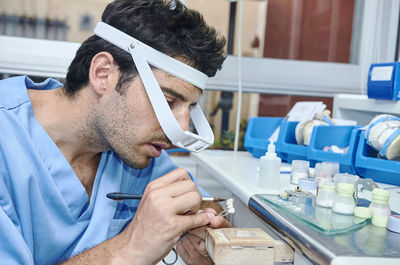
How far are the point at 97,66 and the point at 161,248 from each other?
48 centimetres

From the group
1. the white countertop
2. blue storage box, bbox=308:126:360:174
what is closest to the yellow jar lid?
the white countertop

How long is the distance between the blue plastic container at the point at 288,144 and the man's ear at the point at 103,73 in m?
0.73

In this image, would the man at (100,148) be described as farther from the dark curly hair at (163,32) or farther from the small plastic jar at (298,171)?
the small plastic jar at (298,171)

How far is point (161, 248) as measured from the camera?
771 mm

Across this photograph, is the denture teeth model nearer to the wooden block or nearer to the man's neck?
the wooden block

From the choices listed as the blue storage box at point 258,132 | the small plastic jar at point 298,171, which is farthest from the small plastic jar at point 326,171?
the blue storage box at point 258,132

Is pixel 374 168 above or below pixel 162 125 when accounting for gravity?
below

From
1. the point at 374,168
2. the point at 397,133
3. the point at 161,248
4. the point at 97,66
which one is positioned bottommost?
the point at 161,248

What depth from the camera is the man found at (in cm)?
78

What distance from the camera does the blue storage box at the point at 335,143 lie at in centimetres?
120

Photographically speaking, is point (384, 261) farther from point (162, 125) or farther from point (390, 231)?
point (162, 125)

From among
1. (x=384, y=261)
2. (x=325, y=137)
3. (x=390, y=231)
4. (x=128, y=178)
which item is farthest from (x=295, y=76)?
(x=384, y=261)

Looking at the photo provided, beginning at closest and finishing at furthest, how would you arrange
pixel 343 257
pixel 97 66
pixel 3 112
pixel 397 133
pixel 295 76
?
pixel 343 257
pixel 3 112
pixel 97 66
pixel 397 133
pixel 295 76

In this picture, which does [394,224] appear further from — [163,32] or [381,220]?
[163,32]
